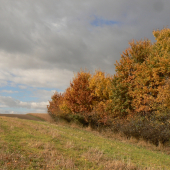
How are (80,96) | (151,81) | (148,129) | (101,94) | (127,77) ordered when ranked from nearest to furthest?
(148,129)
(151,81)
(127,77)
(101,94)
(80,96)

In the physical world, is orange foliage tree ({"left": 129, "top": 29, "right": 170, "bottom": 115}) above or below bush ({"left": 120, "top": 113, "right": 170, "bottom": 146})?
above

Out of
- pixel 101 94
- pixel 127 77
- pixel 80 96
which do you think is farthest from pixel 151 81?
pixel 80 96

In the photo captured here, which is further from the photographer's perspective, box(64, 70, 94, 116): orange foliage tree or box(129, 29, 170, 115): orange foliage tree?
box(64, 70, 94, 116): orange foliage tree

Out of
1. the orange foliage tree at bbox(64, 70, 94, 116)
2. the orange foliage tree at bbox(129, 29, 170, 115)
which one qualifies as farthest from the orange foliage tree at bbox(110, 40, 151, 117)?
the orange foliage tree at bbox(64, 70, 94, 116)

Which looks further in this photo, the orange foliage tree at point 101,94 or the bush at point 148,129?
the orange foliage tree at point 101,94

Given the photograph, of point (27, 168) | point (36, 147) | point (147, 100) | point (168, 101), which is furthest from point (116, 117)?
point (27, 168)

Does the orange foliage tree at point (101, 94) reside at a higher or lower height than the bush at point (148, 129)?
higher

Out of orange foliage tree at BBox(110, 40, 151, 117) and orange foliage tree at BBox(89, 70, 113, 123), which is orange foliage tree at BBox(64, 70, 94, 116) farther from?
orange foliage tree at BBox(110, 40, 151, 117)

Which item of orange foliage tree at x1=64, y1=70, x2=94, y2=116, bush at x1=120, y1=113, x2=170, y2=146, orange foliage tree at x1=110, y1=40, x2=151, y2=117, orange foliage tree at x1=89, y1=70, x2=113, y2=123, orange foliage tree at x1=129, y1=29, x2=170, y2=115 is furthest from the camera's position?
orange foliage tree at x1=64, y1=70, x2=94, y2=116

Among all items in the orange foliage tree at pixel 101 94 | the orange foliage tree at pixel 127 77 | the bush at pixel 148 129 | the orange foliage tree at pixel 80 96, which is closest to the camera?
the bush at pixel 148 129

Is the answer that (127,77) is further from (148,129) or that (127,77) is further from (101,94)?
(148,129)

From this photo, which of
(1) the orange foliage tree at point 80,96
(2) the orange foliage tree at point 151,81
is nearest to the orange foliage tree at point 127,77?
(2) the orange foliage tree at point 151,81

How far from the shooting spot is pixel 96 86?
91.8 feet

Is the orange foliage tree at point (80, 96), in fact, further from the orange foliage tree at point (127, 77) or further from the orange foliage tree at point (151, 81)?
the orange foliage tree at point (151, 81)
